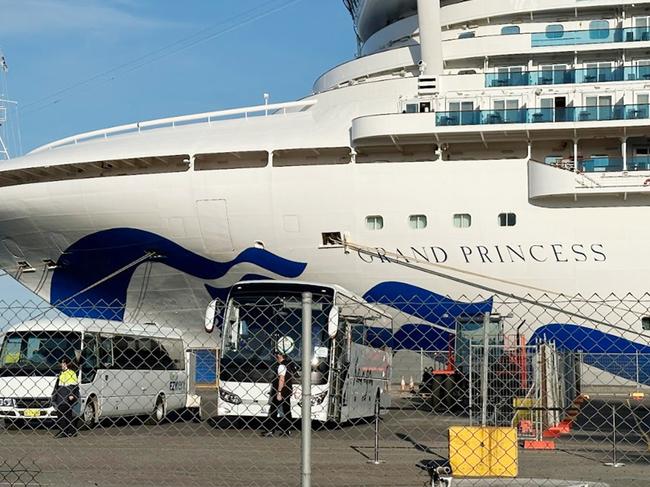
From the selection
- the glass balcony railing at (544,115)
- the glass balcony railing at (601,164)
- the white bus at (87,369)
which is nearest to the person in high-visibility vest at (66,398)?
the white bus at (87,369)

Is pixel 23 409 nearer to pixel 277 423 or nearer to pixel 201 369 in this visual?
pixel 277 423

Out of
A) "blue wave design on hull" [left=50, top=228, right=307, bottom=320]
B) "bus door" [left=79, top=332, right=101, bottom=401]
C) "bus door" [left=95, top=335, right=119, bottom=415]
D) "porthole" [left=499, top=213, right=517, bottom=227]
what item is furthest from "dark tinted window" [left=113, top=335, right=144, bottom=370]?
"porthole" [left=499, top=213, right=517, bottom=227]

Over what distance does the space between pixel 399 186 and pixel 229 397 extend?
30.8 ft

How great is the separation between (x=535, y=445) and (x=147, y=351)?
6892 millimetres

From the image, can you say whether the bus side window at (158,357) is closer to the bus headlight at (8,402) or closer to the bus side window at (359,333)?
the bus headlight at (8,402)

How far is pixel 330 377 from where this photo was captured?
15.7 m

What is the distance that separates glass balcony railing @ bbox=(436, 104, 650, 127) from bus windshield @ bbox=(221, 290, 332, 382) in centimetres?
861

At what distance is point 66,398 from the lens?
14.6 m

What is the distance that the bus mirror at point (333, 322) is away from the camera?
14.9m

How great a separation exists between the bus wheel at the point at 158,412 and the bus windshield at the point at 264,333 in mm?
2367

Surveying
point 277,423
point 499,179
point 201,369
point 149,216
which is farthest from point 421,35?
point 277,423

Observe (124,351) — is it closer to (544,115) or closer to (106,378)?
(106,378)

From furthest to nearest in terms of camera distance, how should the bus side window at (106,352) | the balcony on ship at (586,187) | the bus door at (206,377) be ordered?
the bus door at (206,377)
the balcony on ship at (586,187)
the bus side window at (106,352)

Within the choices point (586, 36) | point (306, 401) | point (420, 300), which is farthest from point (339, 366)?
point (586, 36)
